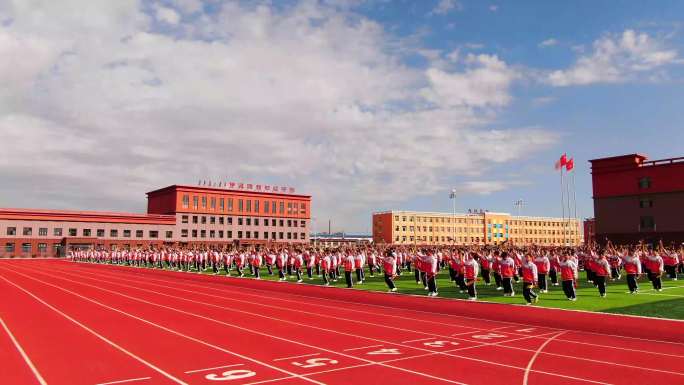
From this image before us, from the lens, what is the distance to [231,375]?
8.09 meters

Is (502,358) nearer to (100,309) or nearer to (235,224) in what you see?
(100,309)

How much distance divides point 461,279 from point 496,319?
6951 mm

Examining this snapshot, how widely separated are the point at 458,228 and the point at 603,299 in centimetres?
10986

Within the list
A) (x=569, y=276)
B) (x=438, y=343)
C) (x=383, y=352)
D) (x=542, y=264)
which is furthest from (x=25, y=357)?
(x=542, y=264)

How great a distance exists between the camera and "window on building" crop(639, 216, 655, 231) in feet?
181

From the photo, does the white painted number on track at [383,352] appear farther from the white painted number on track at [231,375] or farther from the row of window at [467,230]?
the row of window at [467,230]

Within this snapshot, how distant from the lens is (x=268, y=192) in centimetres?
9538

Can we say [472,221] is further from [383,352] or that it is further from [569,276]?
[383,352]

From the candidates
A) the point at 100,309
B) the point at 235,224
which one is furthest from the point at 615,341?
the point at 235,224

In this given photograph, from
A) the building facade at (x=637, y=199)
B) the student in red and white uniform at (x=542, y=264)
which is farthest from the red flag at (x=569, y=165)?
the student in red and white uniform at (x=542, y=264)

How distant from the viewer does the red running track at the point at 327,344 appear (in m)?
8.13

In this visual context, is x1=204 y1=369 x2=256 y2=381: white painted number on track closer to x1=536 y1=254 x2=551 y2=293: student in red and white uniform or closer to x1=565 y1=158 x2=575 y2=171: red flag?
x1=536 y1=254 x2=551 y2=293: student in red and white uniform

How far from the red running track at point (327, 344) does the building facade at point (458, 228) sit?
322 feet

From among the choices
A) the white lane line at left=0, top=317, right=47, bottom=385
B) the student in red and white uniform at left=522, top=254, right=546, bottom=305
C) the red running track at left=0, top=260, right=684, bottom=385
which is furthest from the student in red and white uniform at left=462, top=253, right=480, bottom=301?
the white lane line at left=0, top=317, right=47, bottom=385
